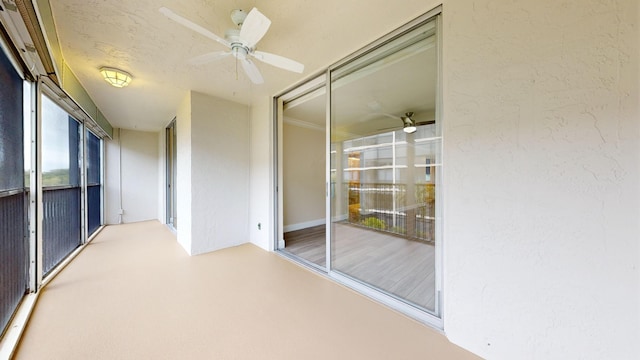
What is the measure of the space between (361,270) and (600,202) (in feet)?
6.32

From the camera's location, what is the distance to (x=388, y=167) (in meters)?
2.33

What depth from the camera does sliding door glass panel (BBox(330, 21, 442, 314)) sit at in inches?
74.1

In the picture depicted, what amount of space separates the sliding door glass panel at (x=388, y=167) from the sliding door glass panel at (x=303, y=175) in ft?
4.60

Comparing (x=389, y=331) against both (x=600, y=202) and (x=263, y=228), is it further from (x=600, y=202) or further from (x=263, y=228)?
(x=263, y=228)

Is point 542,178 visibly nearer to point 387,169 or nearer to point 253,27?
point 387,169

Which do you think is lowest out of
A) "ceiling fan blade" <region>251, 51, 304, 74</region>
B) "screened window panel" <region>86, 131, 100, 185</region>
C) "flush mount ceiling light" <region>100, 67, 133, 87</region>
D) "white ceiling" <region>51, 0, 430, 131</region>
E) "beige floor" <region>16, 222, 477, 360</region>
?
"beige floor" <region>16, 222, 477, 360</region>

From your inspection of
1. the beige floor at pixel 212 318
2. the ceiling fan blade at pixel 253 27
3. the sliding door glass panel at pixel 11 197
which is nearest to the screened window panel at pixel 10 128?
the sliding door glass panel at pixel 11 197

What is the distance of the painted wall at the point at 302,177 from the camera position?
4.72 metres

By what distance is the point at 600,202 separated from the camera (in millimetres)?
1048

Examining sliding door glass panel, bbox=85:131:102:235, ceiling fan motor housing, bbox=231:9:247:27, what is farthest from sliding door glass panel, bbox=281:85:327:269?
sliding door glass panel, bbox=85:131:102:235

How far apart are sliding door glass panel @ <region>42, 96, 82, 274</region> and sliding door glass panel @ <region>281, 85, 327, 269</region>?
10.3ft

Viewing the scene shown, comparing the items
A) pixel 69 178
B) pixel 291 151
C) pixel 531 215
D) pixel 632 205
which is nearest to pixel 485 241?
pixel 531 215

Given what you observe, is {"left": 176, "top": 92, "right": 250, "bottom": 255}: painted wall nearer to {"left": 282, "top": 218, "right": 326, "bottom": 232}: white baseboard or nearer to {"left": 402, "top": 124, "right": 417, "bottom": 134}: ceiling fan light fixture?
{"left": 282, "top": 218, "right": 326, "bottom": 232}: white baseboard

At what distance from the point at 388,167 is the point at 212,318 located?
2190 mm
